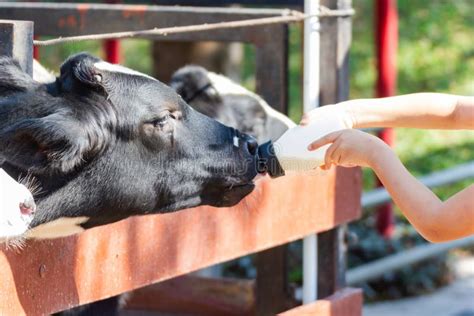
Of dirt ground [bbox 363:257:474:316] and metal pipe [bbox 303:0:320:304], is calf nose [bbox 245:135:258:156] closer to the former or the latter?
metal pipe [bbox 303:0:320:304]

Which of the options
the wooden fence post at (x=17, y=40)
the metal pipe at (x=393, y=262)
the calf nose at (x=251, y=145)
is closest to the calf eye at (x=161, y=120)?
the calf nose at (x=251, y=145)

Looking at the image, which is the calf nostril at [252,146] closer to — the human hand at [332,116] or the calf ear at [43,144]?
the human hand at [332,116]

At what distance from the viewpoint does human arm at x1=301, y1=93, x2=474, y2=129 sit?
3.19 metres

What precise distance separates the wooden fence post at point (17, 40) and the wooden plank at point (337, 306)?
1260 mm

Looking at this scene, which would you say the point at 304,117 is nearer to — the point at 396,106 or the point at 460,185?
the point at 396,106

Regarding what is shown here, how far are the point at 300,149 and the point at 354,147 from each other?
253 millimetres

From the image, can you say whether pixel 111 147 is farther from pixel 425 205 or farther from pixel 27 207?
pixel 425 205

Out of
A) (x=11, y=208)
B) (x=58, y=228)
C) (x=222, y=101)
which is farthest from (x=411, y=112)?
(x=222, y=101)

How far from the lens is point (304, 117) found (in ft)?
10.6

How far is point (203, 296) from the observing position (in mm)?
4773

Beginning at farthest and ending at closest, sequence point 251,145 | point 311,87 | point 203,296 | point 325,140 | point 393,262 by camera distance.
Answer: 1. point 393,262
2. point 203,296
3. point 311,87
4. point 251,145
5. point 325,140

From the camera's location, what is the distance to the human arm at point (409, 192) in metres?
2.90

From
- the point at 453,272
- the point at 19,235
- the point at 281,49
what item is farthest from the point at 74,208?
the point at 453,272

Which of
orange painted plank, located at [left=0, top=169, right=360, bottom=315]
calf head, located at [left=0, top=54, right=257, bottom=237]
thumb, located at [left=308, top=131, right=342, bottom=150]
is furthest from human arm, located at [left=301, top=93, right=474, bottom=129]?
orange painted plank, located at [left=0, top=169, right=360, bottom=315]
